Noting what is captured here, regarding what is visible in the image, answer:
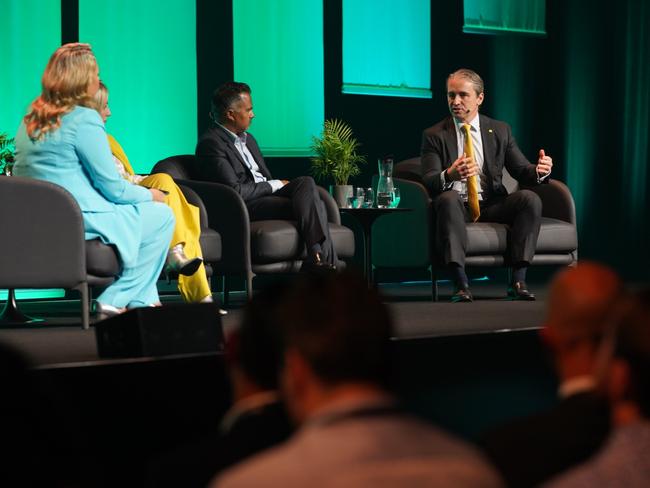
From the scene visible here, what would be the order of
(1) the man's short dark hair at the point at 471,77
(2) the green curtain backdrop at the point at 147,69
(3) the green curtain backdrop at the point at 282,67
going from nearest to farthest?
1. (1) the man's short dark hair at the point at 471,77
2. (2) the green curtain backdrop at the point at 147,69
3. (3) the green curtain backdrop at the point at 282,67

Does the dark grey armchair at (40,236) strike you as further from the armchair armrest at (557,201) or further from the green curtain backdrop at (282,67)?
the green curtain backdrop at (282,67)

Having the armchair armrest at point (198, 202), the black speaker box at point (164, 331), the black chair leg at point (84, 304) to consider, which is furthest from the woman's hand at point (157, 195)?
the black speaker box at point (164, 331)

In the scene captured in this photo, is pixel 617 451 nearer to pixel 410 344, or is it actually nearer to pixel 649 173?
pixel 410 344

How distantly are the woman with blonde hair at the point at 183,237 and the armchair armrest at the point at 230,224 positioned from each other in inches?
10.7

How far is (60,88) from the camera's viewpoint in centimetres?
439

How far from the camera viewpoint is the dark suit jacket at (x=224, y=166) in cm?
550

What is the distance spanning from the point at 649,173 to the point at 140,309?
637 centimetres

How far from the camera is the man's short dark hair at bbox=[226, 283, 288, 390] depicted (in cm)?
125

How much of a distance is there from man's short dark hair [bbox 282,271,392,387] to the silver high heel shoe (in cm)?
375

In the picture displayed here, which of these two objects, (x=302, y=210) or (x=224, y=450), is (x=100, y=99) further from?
(x=224, y=450)

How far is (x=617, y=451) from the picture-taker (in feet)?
4.12

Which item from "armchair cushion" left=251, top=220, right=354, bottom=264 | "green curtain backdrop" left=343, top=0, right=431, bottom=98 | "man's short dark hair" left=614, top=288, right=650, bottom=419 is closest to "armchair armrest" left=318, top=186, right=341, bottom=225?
"armchair cushion" left=251, top=220, right=354, bottom=264

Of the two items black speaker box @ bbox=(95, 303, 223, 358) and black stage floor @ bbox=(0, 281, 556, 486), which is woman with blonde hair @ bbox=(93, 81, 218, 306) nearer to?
black stage floor @ bbox=(0, 281, 556, 486)

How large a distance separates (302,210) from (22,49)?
7.64 ft
